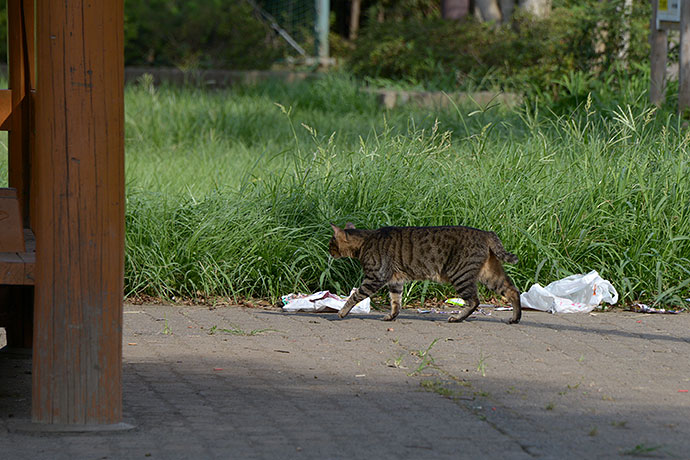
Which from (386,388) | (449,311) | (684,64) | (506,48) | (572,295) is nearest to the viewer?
(386,388)

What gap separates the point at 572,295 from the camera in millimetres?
7137

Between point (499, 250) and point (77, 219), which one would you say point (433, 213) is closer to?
point (499, 250)

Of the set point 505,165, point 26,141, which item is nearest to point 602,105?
point 505,165

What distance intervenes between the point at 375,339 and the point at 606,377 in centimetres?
158

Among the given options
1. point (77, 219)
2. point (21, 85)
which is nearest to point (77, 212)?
point (77, 219)

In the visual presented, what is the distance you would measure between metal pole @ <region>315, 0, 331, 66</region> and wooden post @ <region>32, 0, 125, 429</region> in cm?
1648

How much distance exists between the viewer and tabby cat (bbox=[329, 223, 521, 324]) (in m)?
6.71

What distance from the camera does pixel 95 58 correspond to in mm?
4055

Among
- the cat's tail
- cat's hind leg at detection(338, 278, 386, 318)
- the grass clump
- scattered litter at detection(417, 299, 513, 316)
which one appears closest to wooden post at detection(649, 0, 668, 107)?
the grass clump

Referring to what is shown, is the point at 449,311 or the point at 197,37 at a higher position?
the point at 197,37

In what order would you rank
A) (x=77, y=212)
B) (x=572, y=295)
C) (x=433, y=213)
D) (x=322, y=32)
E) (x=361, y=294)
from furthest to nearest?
1. (x=322, y=32)
2. (x=433, y=213)
3. (x=572, y=295)
4. (x=361, y=294)
5. (x=77, y=212)

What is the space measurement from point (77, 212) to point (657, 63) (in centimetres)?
889

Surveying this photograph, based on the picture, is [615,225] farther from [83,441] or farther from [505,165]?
[83,441]

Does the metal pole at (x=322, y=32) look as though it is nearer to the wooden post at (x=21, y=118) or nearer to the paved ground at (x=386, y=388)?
the paved ground at (x=386, y=388)
